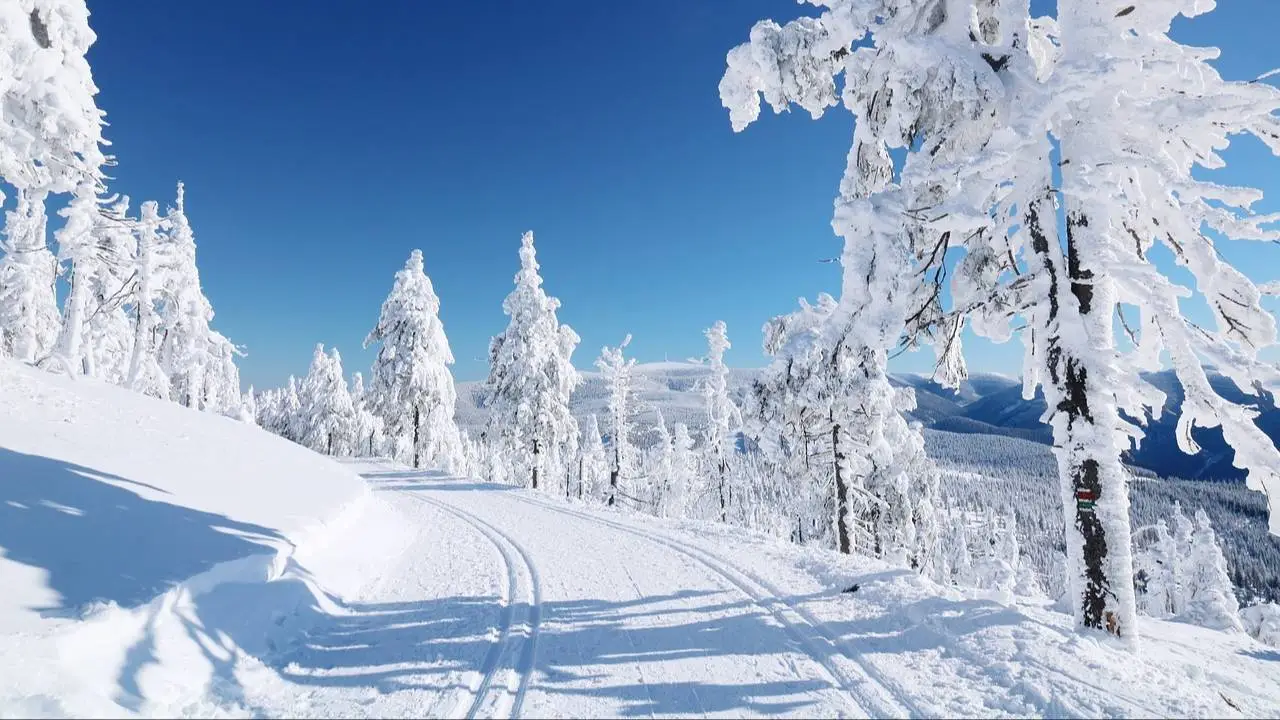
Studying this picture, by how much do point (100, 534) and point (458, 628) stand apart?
191 inches

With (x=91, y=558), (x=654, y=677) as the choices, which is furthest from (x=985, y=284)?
(x=91, y=558)

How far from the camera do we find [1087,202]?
22.8 ft

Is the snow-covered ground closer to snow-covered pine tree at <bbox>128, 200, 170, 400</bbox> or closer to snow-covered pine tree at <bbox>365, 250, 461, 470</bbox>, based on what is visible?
snow-covered pine tree at <bbox>128, 200, 170, 400</bbox>

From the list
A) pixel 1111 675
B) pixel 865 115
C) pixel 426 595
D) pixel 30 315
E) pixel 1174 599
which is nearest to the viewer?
pixel 1111 675

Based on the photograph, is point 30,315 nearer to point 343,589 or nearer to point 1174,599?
point 343,589

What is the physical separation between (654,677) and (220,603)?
552 cm

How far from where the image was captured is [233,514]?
375 inches

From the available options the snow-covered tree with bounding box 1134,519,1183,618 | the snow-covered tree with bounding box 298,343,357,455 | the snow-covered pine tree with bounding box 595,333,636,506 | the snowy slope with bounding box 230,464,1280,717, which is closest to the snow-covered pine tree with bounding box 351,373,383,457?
the snow-covered tree with bounding box 298,343,357,455

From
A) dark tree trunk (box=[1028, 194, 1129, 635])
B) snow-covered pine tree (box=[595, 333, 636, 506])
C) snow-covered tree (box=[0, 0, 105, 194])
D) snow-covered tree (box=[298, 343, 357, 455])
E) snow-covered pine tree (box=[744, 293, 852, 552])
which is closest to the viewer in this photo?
dark tree trunk (box=[1028, 194, 1129, 635])

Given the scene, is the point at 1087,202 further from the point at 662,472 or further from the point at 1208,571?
the point at 662,472

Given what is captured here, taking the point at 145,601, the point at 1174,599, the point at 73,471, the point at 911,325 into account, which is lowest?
the point at 1174,599

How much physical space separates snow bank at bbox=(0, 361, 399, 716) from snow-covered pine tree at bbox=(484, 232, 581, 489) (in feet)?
50.1

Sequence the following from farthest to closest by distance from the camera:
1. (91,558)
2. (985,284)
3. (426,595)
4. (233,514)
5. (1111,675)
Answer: (233,514), (426,595), (985,284), (91,558), (1111,675)

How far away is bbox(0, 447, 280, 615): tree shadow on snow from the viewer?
20.3 feet
